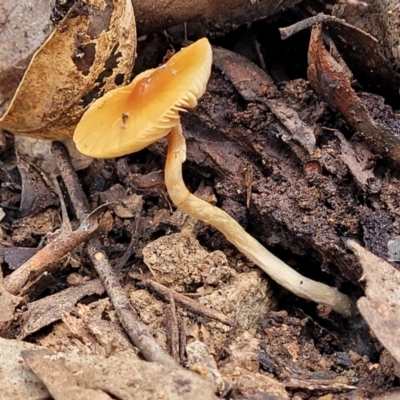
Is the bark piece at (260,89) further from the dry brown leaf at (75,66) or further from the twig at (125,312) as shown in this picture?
the twig at (125,312)

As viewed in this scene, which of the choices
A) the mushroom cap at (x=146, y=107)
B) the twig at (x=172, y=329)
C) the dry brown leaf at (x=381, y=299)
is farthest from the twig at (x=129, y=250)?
the dry brown leaf at (x=381, y=299)

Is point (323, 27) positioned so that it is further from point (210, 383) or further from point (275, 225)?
point (210, 383)

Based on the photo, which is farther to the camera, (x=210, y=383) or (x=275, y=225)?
(x=275, y=225)

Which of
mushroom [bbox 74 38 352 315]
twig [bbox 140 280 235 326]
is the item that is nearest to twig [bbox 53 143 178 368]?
twig [bbox 140 280 235 326]

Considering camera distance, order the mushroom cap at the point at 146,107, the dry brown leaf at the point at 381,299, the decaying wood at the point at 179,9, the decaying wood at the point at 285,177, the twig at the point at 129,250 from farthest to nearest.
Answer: the decaying wood at the point at 179,9 < the twig at the point at 129,250 < the decaying wood at the point at 285,177 < the mushroom cap at the point at 146,107 < the dry brown leaf at the point at 381,299

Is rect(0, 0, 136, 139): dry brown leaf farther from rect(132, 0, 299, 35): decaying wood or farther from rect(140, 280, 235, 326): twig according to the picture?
rect(140, 280, 235, 326): twig

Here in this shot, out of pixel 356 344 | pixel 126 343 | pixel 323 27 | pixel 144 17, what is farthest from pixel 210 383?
pixel 144 17

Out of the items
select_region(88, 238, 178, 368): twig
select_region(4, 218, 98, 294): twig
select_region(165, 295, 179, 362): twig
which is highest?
select_region(4, 218, 98, 294): twig
